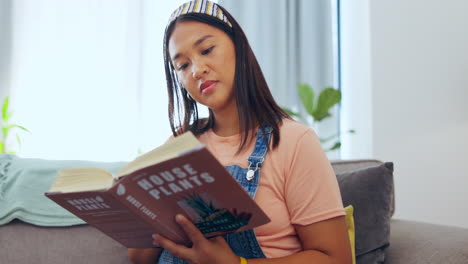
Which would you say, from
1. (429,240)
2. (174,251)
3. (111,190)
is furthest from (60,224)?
(429,240)

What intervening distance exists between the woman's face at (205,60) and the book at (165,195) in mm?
338

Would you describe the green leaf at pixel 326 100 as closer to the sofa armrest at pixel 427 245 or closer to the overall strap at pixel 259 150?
the sofa armrest at pixel 427 245

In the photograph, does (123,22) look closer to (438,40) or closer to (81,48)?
(81,48)

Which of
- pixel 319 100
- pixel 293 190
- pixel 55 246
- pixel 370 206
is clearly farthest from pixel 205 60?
pixel 319 100

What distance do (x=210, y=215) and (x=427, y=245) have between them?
1.96ft

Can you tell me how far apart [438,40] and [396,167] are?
86cm

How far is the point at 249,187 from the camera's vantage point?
3.18 ft

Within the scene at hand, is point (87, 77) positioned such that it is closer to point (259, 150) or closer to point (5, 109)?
point (5, 109)

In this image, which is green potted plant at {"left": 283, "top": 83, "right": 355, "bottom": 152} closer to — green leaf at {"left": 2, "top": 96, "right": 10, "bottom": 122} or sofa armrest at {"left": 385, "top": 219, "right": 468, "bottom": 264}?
green leaf at {"left": 2, "top": 96, "right": 10, "bottom": 122}

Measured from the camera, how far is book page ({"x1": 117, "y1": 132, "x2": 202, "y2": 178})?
2.01 feet

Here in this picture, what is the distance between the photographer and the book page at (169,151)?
2.01ft

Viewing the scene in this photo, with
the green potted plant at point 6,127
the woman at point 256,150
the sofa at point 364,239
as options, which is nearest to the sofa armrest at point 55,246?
the sofa at point 364,239

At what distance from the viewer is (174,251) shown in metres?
0.81

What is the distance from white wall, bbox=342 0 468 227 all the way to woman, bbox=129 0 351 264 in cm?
219
